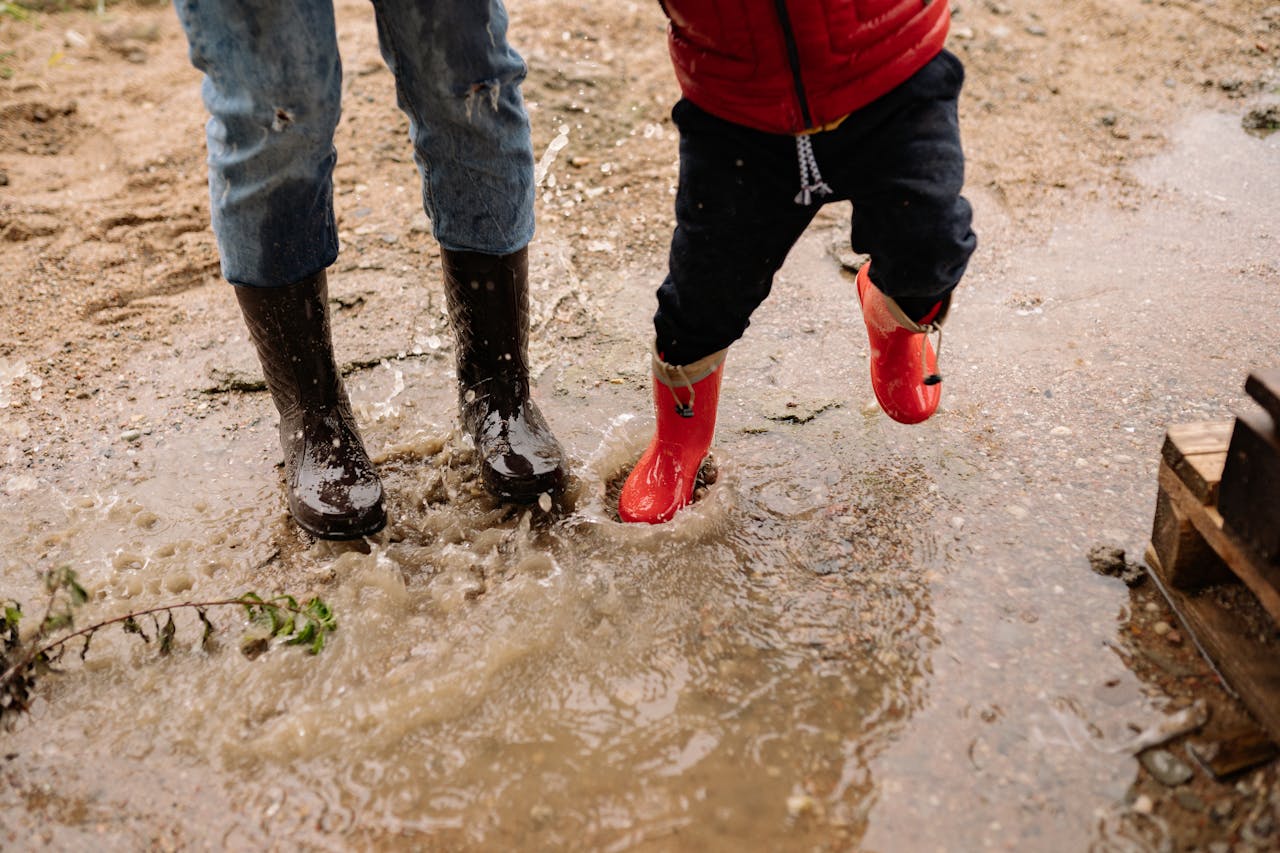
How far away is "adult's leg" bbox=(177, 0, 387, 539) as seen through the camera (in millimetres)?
1530

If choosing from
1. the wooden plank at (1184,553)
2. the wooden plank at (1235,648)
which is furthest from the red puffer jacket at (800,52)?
the wooden plank at (1235,648)

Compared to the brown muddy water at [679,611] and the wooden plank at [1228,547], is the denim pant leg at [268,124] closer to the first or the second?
the brown muddy water at [679,611]

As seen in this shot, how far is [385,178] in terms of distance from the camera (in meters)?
3.25

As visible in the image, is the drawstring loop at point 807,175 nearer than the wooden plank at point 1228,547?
No

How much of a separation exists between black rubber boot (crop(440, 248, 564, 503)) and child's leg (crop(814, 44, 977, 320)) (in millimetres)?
676

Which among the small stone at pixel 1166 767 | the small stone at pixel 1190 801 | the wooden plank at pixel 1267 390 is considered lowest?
the small stone at pixel 1166 767

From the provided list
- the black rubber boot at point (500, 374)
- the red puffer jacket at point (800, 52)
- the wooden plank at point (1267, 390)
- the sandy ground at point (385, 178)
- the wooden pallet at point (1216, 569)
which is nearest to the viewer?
the wooden plank at point (1267, 390)

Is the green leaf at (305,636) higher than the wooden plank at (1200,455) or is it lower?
lower

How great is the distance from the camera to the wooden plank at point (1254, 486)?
137cm

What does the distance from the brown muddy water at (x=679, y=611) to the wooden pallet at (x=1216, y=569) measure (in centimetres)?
12

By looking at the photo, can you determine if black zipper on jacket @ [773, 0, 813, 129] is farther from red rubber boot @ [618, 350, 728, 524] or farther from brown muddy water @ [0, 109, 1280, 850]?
brown muddy water @ [0, 109, 1280, 850]

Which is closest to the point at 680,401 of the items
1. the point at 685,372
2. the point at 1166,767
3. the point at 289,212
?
the point at 685,372

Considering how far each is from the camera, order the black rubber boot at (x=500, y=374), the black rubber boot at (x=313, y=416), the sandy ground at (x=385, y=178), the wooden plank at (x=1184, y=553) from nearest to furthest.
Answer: the wooden plank at (x=1184, y=553)
the black rubber boot at (x=313, y=416)
the black rubber boot at (x=500, y=374)
the sandy ground at (x=385, y=178)

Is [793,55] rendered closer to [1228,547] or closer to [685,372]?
[685,372]
